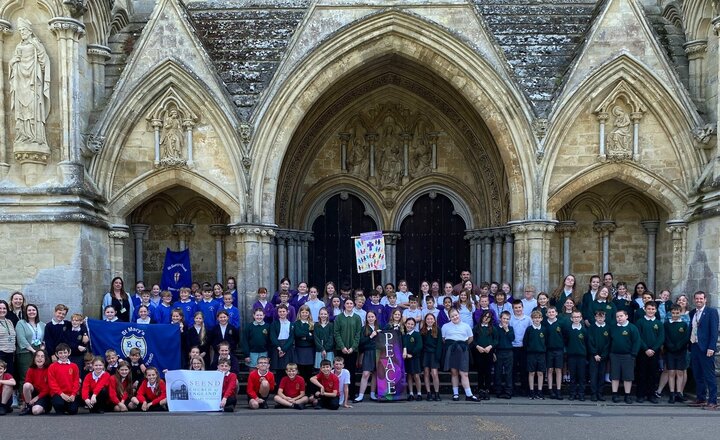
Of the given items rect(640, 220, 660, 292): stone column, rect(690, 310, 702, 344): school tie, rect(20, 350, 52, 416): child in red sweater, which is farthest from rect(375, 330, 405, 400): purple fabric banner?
rect(640, 220, 660, 292): stone column

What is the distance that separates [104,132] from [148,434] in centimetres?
562

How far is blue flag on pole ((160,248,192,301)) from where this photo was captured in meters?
12.8

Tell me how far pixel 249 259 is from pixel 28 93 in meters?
4.21

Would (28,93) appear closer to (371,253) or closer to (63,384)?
(63,384)

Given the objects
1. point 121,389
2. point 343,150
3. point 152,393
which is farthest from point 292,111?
point 121,389

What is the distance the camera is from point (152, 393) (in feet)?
28.8

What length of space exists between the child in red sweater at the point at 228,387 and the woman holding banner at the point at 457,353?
2899mm

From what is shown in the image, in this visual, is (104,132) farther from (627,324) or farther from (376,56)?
(627,324)

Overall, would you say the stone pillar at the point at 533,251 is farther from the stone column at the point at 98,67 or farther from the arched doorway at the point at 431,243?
the stone column at the point at 98,67

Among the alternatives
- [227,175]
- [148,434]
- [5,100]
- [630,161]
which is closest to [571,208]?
[630,161]

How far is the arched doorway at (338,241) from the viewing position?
14.3 metres

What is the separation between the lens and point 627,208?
42.0ft

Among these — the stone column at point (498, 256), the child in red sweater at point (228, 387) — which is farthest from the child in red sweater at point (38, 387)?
the stone column at point (498, 256)

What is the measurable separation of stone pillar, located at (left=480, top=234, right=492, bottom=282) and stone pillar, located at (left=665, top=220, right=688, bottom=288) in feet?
10.8
